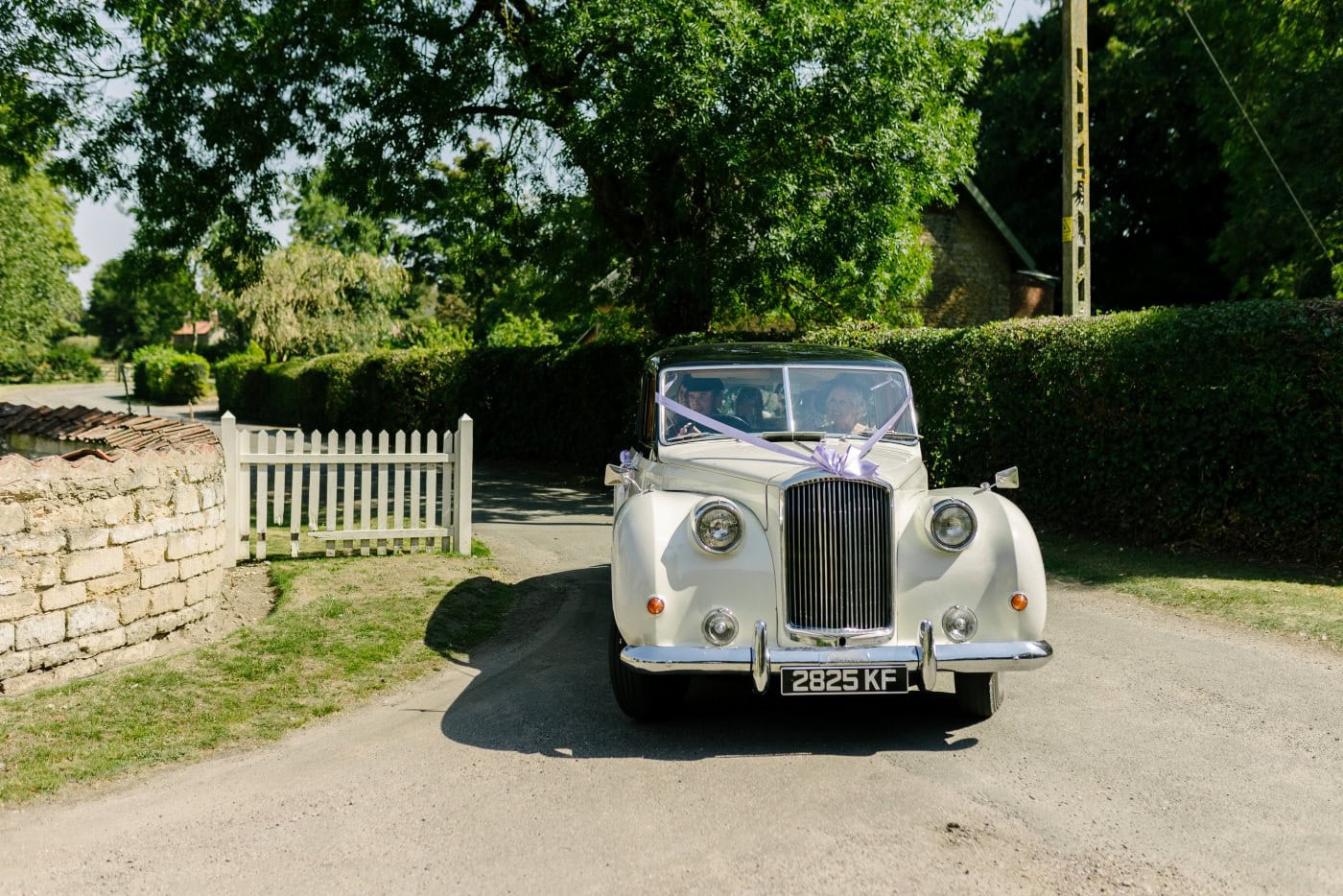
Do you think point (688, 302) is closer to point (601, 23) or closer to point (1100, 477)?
point (601, 23)

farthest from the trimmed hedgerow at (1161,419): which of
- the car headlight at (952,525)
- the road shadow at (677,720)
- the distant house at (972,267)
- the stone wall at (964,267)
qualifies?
the stone wall at (964,267)

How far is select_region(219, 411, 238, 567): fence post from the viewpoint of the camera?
8992 millimetres

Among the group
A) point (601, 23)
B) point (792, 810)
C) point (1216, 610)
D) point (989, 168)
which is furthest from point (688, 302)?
point (989, 168)

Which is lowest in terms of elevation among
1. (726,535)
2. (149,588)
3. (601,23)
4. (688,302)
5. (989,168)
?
(149,588)

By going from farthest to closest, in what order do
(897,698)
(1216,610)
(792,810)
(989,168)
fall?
1. (989,168)
2. (1216,610)
3. (897,698)
4. (792,810)

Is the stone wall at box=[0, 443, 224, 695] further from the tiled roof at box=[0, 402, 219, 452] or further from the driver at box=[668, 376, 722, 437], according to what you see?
the driver at box=[668, 376, 722, 437]

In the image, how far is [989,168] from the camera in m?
33.4

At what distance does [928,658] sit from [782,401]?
2.08 m

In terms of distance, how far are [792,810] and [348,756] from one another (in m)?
2.23

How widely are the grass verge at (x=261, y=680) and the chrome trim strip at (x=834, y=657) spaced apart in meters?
2.19

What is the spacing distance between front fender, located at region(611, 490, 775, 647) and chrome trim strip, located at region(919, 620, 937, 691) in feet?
2.36

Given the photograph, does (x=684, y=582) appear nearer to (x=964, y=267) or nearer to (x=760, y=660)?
(x=760, y=660)

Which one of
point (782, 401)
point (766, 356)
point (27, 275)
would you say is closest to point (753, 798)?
point (782, 401)

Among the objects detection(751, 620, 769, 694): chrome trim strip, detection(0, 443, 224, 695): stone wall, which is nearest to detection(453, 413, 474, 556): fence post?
detection(0, 443, 224, 695): stone wall
